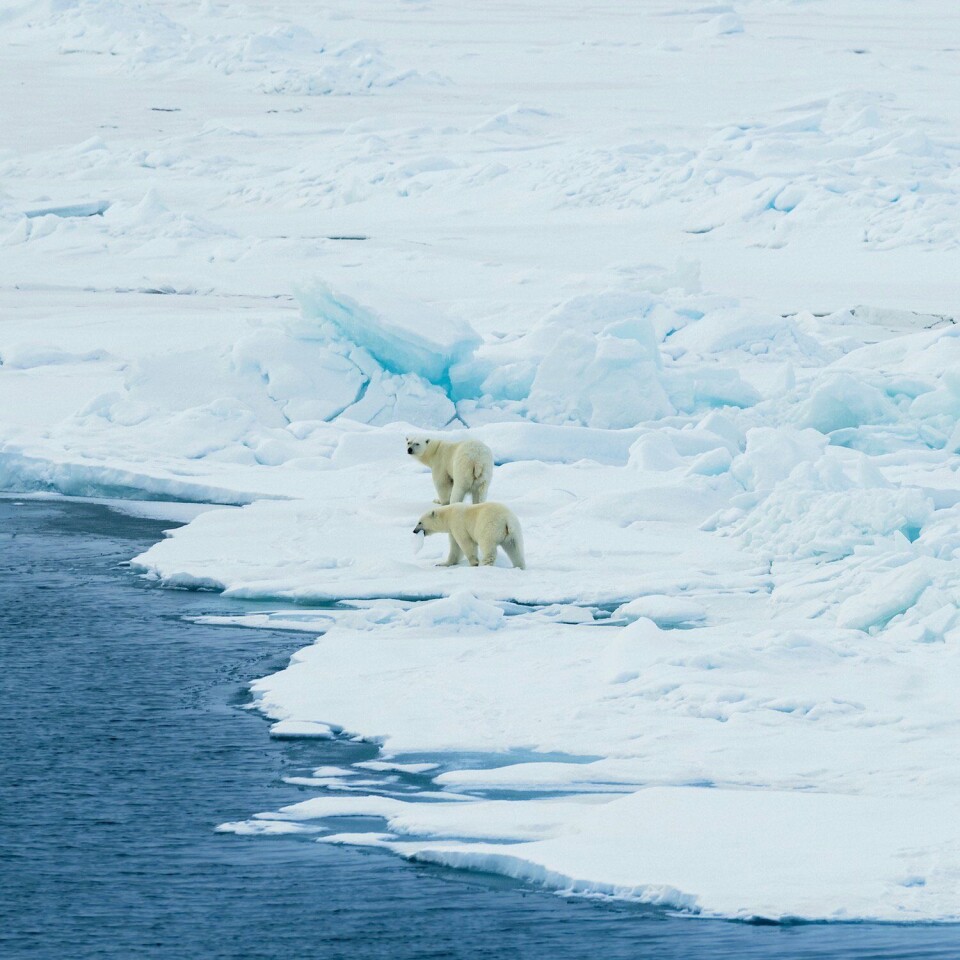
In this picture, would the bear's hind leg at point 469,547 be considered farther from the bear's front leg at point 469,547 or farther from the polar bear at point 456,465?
the polar bear at point 456,465

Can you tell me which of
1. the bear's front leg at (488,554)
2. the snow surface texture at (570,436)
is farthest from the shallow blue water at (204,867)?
the bear's front leg at (488,554)

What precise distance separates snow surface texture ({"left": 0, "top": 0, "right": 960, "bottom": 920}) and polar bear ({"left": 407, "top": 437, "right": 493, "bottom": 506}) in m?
0.40

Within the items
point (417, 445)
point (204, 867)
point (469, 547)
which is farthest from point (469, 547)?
point (204, 867)

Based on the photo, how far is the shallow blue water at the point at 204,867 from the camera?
4.82 meters

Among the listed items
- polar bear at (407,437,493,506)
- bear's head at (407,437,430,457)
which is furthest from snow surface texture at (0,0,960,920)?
bear's head at (407,437,430,457)

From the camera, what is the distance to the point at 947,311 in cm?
1925

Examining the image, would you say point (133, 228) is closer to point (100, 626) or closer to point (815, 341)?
point (815, 341)

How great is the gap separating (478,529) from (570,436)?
12.8 ft

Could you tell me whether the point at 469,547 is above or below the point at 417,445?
below

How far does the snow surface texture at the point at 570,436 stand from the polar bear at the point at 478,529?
0.14m

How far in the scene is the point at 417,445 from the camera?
10.5 meters

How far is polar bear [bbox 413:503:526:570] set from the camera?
30.3ft

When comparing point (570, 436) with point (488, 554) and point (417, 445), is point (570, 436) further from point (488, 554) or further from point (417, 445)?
point (488, 554)

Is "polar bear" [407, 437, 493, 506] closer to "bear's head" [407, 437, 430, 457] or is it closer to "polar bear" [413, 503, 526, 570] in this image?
"bear's head" [407, 437, 430, 457]
